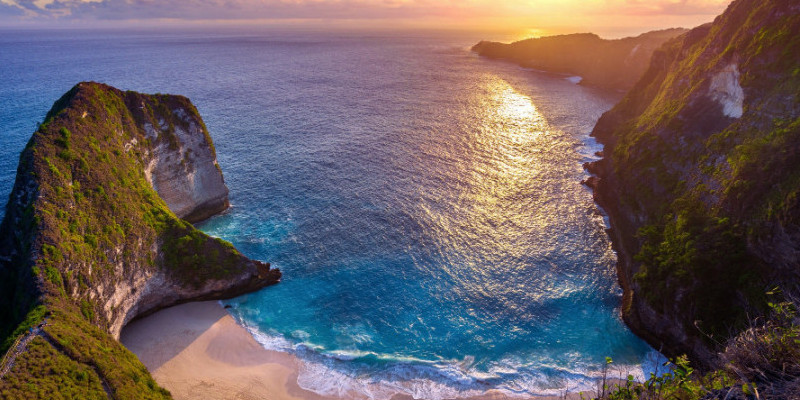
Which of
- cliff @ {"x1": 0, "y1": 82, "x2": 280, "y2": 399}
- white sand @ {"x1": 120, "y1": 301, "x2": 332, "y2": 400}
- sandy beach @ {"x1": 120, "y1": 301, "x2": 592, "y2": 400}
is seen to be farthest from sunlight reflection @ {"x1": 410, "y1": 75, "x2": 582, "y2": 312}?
cliff @ {"x1": 0, "y1": 82, "x2": 280, "y2": 399}

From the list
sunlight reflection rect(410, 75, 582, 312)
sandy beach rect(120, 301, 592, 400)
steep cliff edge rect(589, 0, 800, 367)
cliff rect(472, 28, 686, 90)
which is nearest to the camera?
steep cliff edge rect(589, 0, 800, 367)

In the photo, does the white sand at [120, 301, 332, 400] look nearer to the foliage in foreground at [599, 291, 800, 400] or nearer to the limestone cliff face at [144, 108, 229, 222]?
the limestone cliff face at [144, 108, 229, 222]

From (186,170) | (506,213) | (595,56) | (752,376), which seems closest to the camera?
(752,376)

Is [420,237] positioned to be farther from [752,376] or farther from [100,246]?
[752,376]

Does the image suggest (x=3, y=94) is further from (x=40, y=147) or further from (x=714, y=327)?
(x=714, y=327)

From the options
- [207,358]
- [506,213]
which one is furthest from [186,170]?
[506,213]

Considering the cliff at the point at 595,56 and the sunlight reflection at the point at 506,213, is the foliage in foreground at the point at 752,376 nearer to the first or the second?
the sunlight reflection at the point at 506,213
